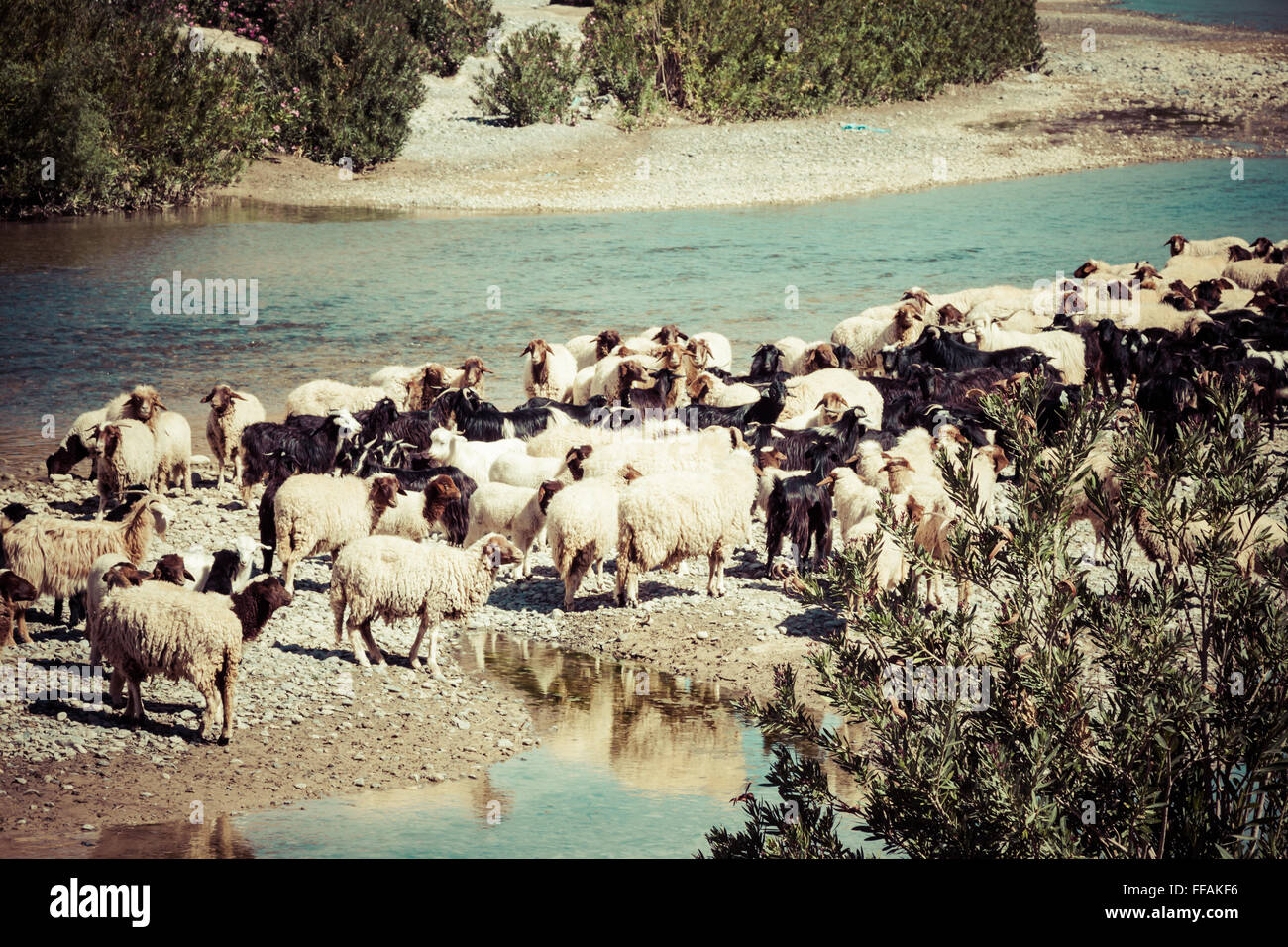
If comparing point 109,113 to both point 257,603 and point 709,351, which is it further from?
point 257,603

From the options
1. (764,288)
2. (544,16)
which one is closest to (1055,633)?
(764,288)

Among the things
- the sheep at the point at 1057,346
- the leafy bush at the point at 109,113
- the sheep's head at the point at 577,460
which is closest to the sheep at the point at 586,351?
the sheep at the point at 1057,346

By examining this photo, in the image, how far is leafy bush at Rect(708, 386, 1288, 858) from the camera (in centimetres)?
441

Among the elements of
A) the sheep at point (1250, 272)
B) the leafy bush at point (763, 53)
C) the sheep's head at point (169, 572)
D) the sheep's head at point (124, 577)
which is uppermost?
the leafy bush at point (763, 53)

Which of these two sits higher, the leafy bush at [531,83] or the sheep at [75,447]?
the leafy bush at [531,83]

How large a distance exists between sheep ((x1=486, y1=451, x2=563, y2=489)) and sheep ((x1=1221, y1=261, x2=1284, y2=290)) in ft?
40.6

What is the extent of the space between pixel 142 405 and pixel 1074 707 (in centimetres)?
934

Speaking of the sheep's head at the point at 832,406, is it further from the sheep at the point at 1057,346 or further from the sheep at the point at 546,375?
the sheep at the point at 546,375

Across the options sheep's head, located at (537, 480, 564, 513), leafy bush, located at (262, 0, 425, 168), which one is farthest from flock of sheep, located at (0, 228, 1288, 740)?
leafy bush, located at (262, 0, 425, 168)

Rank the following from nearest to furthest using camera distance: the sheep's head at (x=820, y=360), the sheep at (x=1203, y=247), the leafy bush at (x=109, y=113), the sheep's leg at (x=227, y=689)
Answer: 1. the sheep's leg at (x=227, y=689)
2. the sheep's head at (x=820, y=360)
3. the sheep at (x=1203, y=247)
4. the leafy bush at (x=109, y=113)

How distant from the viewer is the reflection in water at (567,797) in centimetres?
644

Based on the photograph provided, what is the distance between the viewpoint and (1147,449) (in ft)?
16.4
